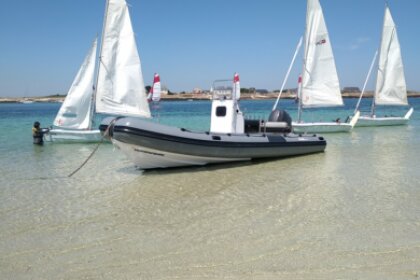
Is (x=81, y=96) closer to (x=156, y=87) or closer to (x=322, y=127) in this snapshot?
(x=156, y=87)

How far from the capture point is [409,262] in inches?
193

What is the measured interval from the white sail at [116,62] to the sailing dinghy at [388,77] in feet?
61.9

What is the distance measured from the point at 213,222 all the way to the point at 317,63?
63.4 ft

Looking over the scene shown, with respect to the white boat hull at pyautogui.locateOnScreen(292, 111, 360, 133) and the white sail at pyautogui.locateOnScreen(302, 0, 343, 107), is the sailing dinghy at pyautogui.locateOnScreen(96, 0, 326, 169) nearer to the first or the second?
the white boat hull at pyautogui.locateOnScreen(292, 111, 360, 133)

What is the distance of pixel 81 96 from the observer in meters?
17.8

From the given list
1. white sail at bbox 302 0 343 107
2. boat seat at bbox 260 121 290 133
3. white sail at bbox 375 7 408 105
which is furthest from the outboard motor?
white sail at bbox 375 7 408 105

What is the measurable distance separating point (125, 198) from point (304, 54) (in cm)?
1812

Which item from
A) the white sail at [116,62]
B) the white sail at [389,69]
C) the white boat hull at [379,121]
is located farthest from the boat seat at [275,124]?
the white sail at [389,69]

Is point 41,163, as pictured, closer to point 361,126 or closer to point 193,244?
point 193,244

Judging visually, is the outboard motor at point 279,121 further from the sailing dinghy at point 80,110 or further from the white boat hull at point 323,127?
the sailing dinghy at point 80,110

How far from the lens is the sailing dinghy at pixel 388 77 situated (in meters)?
29.4

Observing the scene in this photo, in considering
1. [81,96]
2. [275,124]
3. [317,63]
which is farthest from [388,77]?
[81,96]

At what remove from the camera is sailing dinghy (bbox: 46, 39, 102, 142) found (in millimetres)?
17828

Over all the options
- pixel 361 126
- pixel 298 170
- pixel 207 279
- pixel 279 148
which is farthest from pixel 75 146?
pixel 361 126
